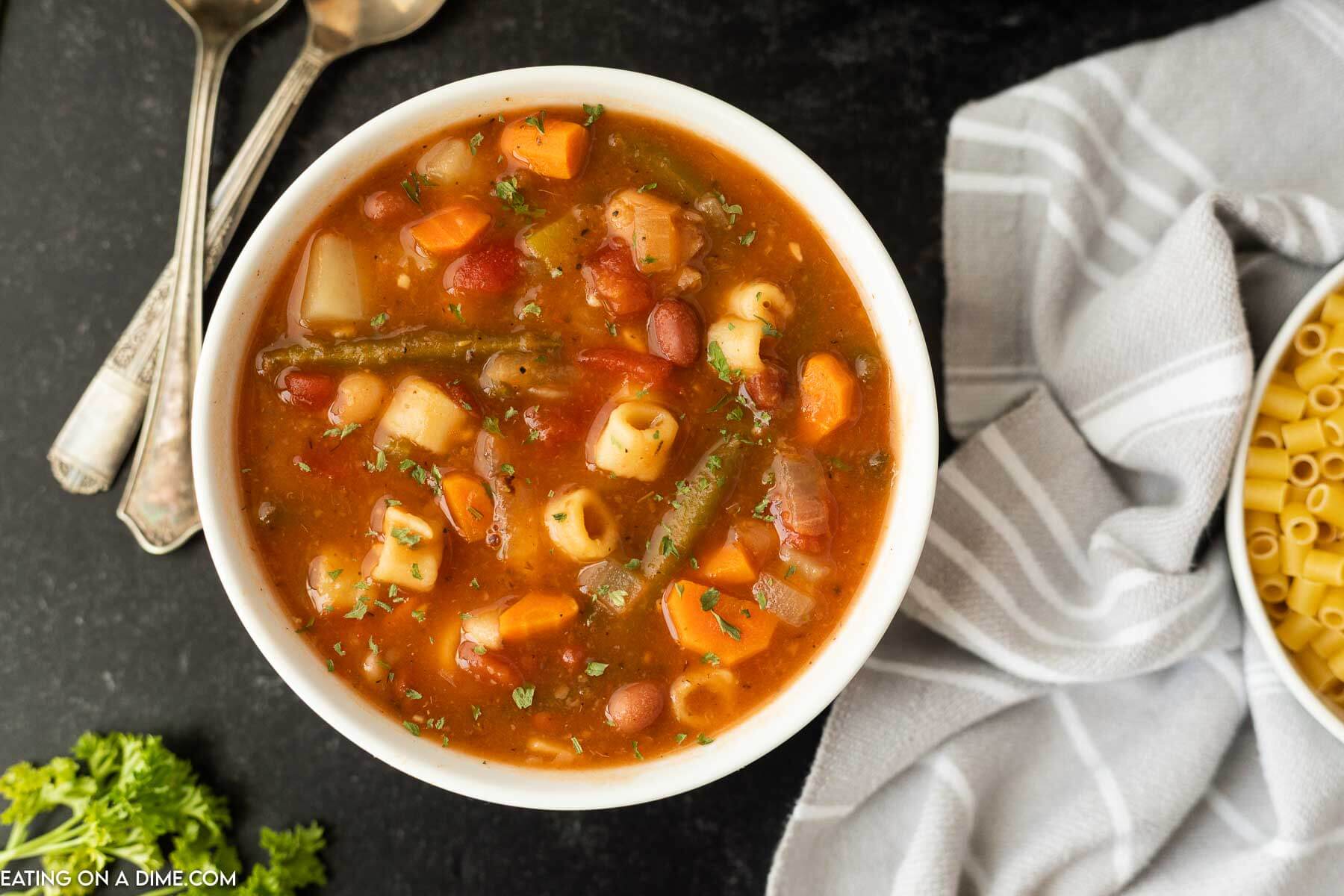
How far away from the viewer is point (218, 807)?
3.72m

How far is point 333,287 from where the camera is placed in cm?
302

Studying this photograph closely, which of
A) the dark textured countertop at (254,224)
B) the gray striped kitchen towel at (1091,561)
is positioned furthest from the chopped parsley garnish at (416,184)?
the gray striped kitchen towel at (1091,561)

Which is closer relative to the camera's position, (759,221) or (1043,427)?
(759,221)

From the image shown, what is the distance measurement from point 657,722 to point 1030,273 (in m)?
2.09

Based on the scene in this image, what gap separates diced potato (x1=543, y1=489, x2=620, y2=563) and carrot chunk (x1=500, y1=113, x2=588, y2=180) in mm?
931

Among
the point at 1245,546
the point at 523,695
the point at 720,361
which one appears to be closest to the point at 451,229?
the point at 720,361

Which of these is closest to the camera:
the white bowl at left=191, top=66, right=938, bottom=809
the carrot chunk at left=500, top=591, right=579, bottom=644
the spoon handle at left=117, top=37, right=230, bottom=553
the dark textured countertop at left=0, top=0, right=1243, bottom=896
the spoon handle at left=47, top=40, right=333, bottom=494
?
the white bowl at left=191, top=66, right=938, bottom=809

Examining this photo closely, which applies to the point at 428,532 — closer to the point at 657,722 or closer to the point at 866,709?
the point at 657,722

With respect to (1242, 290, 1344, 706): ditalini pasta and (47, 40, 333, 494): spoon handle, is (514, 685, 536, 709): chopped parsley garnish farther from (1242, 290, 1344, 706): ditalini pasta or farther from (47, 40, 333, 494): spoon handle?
(1242, 290, 1344, 706): ditalini pasta

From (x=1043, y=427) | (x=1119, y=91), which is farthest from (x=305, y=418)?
(x=1119, y=91)

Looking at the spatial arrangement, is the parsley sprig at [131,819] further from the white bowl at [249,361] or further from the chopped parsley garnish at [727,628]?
the chopped parsley garnish at [727,628]

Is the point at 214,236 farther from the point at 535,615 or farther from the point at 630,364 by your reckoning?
the point at 535,615

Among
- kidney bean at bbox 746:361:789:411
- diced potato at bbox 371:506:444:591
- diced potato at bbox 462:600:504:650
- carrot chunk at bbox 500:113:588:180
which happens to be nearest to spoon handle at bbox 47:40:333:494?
carrot chunk at bbox 500:113:588:180

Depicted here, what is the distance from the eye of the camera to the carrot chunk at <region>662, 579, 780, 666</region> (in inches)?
121
